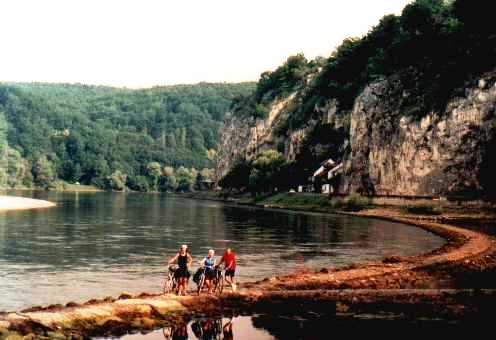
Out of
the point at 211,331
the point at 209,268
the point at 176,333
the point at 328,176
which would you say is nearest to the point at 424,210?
the point at 328,176

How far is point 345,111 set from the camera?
554 ft

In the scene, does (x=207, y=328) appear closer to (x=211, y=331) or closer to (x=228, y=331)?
(x=211, y=331)

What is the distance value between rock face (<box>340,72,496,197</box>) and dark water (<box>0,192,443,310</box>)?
18.1 m

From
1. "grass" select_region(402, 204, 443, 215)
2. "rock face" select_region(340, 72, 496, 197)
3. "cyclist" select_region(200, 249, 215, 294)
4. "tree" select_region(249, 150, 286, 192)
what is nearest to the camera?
"cyclist" select_region(200, 249, 215, 294)

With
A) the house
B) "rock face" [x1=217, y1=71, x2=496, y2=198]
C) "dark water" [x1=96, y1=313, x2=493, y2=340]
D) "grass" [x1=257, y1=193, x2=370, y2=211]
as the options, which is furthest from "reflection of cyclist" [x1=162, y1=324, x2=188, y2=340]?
the house

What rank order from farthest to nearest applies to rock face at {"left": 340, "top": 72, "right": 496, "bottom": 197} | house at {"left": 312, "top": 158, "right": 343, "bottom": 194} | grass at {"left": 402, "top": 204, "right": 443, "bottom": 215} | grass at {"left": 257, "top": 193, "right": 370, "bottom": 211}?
house at {"left": 312, "top": 158, "right": 343, "bottom": 194}
grass at {"left": 257, "top": 193, "right": 370, "bottom": 211}
rock face at {"left": 340, "top": 72, "right": 496, "bottom": 197}
grass at {"left": 402, "top": 204, "right": 443, "bottom": 215}

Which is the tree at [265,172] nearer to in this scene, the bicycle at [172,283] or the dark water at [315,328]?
the bicycle at [172,283]

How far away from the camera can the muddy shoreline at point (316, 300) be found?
2489 cm

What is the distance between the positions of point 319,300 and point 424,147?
8713 centimetres

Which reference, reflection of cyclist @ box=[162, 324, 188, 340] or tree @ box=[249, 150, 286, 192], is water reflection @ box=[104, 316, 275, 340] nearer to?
reflection of cyclist @ box=[162, 324, 188, 340]

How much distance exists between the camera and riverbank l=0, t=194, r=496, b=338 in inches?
984

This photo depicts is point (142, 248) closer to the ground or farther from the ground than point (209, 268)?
closer to the ground

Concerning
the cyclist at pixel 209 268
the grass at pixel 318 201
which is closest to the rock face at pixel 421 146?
the grass at pixel 318 201

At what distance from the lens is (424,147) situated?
113812 millimetres
